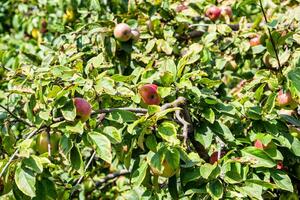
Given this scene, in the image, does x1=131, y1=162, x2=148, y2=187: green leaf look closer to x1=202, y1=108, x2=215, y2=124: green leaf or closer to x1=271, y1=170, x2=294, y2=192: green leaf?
x1=202, y1=108, x2=215, y2=124: green leaf

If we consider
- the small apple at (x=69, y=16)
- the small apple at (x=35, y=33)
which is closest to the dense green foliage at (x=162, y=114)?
the small apple at (x=69, y=16)

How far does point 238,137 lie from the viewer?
5.78 feet

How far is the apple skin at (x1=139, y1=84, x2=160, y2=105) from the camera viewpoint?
159 cm

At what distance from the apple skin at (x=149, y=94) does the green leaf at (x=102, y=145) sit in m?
0.30

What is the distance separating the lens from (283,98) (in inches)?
70.8

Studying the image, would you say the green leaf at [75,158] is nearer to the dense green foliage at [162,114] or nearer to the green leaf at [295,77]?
the dense green foliage at [162,114]

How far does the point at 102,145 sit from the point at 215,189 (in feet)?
0.96

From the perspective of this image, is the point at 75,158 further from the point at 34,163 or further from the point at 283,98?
the point at 283,98

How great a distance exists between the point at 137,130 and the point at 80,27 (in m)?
0.81

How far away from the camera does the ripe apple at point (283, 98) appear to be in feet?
5.88

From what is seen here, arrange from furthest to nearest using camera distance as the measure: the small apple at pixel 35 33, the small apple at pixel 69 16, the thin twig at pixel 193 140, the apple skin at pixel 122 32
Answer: the small apple at pixel 35 33 → the small apple at pixel 69 16 → the apple skin at pixel 122 32 → the thin twig at pixel 193 140

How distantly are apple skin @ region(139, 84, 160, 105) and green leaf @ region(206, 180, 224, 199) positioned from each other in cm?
34

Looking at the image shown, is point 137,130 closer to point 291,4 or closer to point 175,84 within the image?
point 175,84

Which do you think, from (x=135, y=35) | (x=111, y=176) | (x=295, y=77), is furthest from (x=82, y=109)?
(x=111, y=176)
